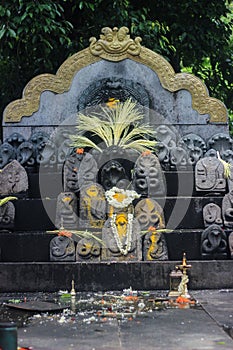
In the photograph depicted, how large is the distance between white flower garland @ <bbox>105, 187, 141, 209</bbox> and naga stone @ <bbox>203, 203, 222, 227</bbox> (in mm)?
843

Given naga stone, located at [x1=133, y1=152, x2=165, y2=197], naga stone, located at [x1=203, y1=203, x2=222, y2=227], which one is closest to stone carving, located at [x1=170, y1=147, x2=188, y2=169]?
naga stone, located at [x1=133, y1=152, x2=165, y2=197]

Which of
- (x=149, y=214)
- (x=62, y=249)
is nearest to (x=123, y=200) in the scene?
(x=149, y=214)

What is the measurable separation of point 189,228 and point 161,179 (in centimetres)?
75

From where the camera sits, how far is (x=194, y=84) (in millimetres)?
10734

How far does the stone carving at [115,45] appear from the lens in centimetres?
1073

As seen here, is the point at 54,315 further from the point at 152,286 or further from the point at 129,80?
the point at 129,80

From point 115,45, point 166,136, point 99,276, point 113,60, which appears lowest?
point 99,276

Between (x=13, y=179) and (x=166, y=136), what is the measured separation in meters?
2.35

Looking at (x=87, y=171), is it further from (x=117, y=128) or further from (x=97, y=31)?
(x=97, y=31)

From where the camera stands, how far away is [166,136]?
1036 cm

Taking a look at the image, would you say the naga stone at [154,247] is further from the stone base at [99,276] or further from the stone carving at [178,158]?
the stone carving at [178,158]

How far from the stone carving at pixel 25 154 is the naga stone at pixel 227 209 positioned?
268 centimetres

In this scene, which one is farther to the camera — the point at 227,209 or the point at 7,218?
the point at 227,209

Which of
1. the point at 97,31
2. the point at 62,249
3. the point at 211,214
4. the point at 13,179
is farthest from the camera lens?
the point at 97,31
